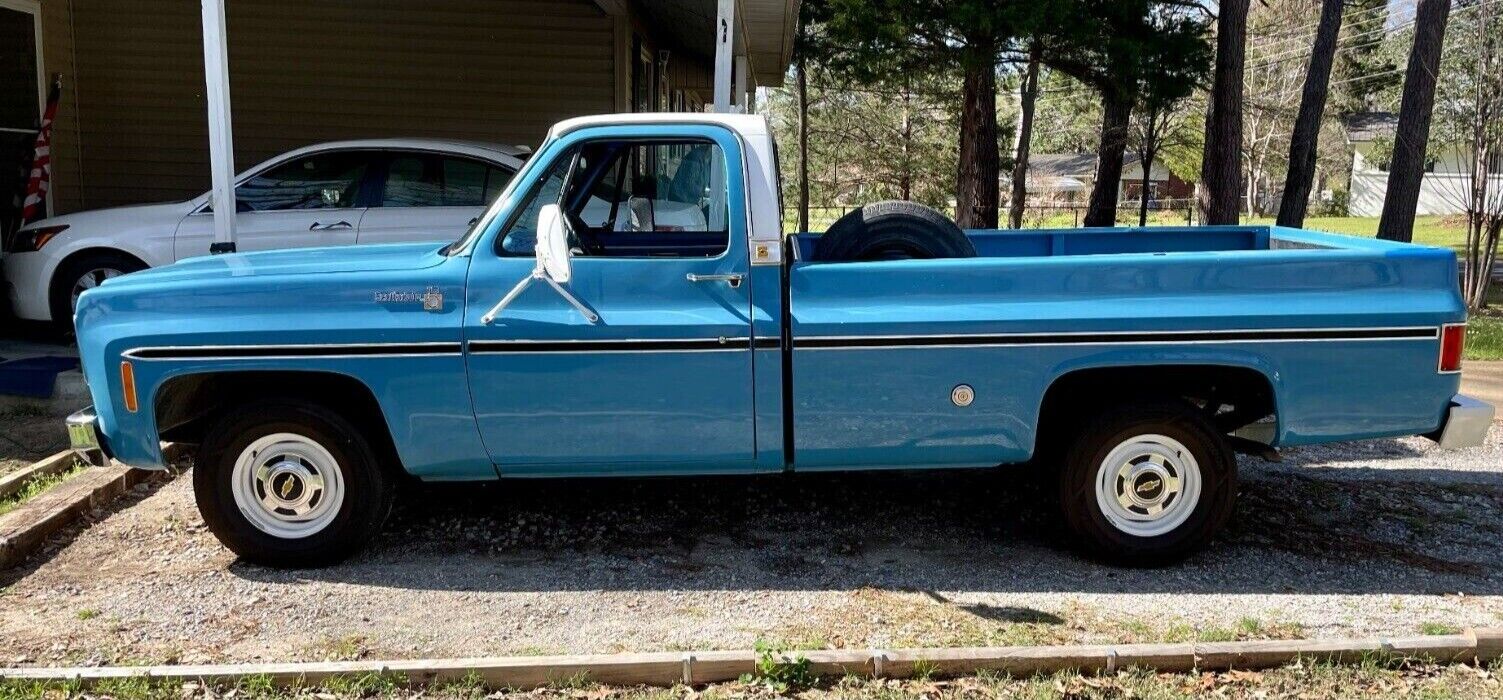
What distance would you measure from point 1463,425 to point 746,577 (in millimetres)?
2967

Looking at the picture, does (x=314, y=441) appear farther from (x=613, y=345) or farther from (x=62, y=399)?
(x=62, y=399)

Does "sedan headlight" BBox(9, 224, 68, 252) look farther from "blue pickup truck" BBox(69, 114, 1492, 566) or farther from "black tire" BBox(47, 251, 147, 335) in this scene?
"blue pickup truck" BBox(69, 114, 1492, 566)

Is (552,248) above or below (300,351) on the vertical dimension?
above

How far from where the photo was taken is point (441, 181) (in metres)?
9.45

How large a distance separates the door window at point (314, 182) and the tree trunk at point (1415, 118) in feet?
41.2

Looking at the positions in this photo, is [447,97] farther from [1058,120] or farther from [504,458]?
[1058,120]

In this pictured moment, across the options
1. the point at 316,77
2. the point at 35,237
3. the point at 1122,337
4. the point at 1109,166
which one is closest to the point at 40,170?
the point at 35,237

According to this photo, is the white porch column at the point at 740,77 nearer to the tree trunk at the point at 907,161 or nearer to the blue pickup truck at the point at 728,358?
the blue pickup truck at the point at 728,358

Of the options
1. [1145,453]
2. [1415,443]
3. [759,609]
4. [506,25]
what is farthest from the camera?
[506,25]

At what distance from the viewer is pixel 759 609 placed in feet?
15.6

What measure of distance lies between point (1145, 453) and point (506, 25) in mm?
9171

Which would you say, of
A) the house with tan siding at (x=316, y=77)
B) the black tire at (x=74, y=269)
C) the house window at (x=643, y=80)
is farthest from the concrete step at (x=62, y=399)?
the house window at (x=643, y=80)

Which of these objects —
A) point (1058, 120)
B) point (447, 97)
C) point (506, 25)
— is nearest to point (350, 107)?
point (447, 97)

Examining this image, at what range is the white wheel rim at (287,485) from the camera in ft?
16.6
